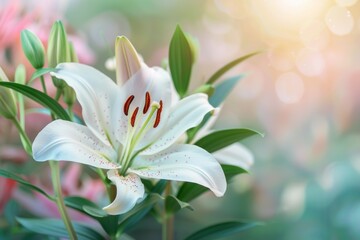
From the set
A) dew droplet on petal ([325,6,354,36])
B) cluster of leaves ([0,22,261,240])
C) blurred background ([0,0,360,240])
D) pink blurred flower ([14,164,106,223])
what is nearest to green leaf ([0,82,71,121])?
cluster of leaves ([0,22,261,240])

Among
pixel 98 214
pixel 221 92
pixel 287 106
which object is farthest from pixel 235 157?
pixel 287 106

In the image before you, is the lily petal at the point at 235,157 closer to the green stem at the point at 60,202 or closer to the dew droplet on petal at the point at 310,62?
the green stem at the point at 60,202

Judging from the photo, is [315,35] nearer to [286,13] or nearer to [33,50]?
[286,13]

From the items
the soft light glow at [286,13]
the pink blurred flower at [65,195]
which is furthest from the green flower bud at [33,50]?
the soft light glow at [286,13]

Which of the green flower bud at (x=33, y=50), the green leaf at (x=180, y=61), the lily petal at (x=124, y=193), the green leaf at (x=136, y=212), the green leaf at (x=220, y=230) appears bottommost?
the lily petal at (x=124, y=193)

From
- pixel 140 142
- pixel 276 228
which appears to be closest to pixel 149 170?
pixel 140 142

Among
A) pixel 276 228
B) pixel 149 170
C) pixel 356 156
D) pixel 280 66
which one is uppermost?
pixel 280 66

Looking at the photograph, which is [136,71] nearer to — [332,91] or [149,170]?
[149,170]
